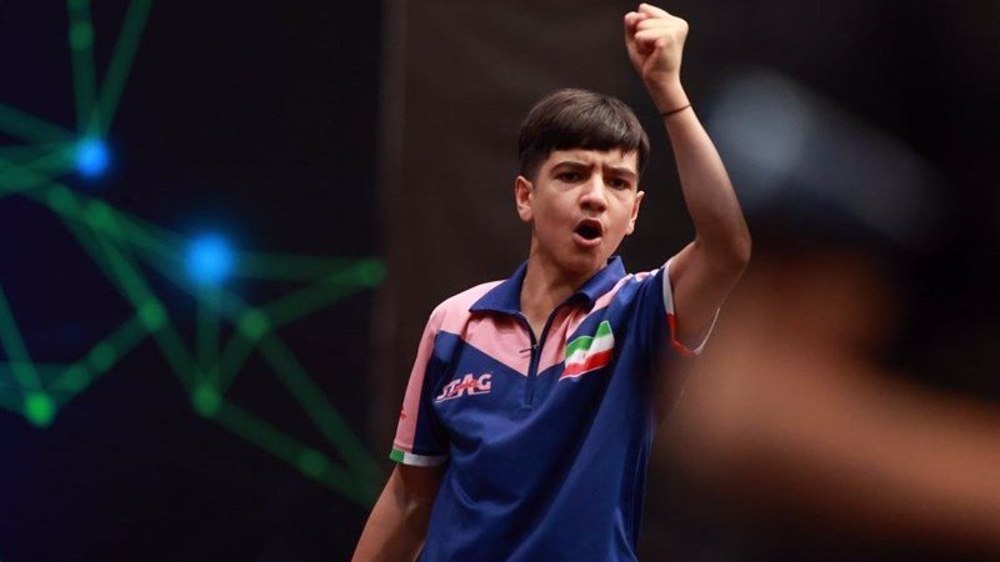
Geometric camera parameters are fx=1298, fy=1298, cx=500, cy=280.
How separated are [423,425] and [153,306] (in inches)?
33.5

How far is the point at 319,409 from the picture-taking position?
7.35 ft

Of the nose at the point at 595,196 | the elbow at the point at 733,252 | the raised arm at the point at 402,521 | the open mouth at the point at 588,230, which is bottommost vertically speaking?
the raised arm at the point at 402,521

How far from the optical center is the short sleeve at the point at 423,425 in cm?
168

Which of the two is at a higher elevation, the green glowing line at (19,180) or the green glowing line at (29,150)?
the green glowing line at (29,150)

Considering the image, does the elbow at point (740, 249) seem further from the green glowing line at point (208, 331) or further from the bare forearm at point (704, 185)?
the green glowing line at point (208, 331)

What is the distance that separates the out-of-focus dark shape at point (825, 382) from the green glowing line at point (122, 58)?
3.59ft

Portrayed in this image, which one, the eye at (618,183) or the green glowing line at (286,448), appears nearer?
the eye at (618,183)

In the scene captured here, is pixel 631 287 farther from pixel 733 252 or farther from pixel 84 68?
pixel 84 68

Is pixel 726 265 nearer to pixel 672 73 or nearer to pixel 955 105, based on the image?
pixel 672 73

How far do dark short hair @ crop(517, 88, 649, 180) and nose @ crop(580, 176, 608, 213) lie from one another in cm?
5

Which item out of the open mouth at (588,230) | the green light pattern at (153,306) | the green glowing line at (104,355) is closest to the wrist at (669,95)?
the open mouth at (588,230)

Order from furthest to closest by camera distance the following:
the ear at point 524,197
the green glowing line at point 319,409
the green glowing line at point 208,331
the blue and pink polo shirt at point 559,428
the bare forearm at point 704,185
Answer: the green glowing line at point 208,331
the green glowing line at point 319,409
the ear at point 524,197
the blue and pink polo shirt at point 559,428
the bare forearm at point 704,185

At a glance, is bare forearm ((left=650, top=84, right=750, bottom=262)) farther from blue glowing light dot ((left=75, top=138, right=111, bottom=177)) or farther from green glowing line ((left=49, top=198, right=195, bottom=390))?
blue glowing light dot ((left=75, top=138, right=111, bottom=177))

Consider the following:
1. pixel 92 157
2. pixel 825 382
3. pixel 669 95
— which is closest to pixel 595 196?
pixel 669 95
